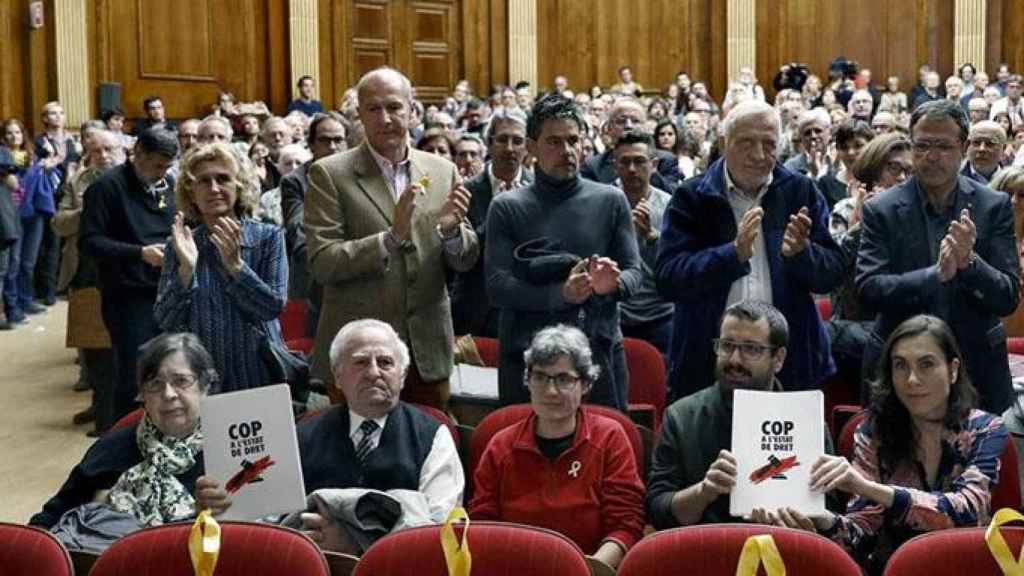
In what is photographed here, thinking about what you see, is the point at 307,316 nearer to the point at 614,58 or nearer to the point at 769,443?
the point at 769,443

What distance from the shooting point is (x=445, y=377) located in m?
4.46

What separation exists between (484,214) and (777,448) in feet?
8.38

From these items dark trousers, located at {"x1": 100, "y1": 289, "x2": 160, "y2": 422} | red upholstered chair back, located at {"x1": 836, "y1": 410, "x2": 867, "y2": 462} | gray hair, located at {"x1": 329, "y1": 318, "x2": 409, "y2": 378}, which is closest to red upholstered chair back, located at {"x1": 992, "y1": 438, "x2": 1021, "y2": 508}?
red upholstered chair back, located at {"x1": 836, "y1": 410, "x2": 867, "y2": 462}

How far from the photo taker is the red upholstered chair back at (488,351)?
511 cm

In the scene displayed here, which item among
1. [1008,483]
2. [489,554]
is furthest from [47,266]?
[1008,483]

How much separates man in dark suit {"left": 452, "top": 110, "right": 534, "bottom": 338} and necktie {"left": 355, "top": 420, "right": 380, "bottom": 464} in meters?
1.76

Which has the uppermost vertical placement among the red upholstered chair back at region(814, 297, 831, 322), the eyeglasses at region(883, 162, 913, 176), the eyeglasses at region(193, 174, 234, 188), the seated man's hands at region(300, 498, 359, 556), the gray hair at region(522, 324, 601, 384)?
the eyeglasses at region(193, 174, 234, 188)

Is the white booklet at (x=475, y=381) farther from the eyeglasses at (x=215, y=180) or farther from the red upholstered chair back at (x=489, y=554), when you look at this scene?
the red upholstered chair back at (x=489, y=554)

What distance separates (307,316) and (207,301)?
1.40 m

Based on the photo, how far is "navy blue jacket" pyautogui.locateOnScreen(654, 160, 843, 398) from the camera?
4.06 metres

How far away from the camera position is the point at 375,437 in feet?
12.5

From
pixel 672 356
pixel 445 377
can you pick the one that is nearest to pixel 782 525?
pixel 672 356

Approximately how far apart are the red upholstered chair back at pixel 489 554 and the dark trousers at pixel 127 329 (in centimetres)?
252

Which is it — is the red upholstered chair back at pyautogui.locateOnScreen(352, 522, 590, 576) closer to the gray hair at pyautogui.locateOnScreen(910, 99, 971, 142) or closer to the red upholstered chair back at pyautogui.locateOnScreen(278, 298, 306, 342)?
the gray hair at pyautogui.locateOnScreen(910, 99, 971, 142)
